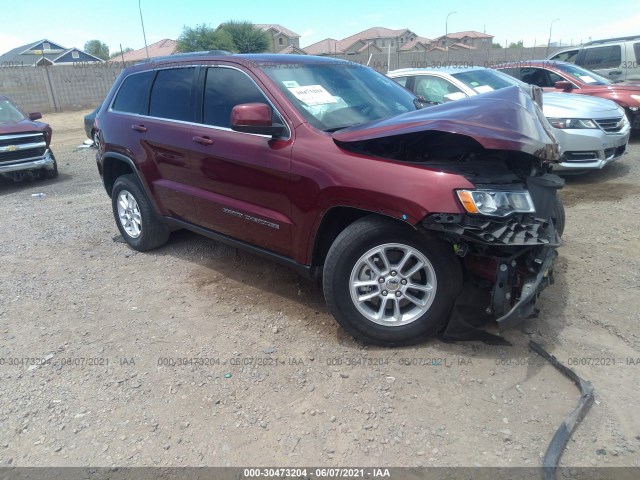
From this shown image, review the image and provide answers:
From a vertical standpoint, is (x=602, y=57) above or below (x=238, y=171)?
above

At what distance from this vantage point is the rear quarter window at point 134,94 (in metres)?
4.81

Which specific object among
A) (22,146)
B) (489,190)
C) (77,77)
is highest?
(77,77)

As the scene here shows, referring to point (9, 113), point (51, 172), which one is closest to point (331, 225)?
point (51, 172)

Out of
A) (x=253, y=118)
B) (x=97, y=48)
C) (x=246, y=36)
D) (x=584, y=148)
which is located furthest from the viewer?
(x=97, y=48)

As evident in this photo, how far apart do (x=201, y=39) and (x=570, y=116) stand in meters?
43.8

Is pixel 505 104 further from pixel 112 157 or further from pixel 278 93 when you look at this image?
pixel 112 157

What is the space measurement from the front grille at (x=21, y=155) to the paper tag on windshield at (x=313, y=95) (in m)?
7.88

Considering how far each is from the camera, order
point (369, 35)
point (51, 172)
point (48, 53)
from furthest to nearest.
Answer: point (369, 35)
point (48, 53)
point (51, 172)

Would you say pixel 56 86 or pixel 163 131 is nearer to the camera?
pixel 163 131

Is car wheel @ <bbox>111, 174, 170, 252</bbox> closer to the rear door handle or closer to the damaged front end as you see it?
the rear door handle

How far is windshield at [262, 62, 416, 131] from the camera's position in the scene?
3582 millimetres

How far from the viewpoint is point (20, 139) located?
9.41m

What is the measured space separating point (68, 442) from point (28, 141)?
8.65 metres

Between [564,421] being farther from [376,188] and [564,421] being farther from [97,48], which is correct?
[97,48]
